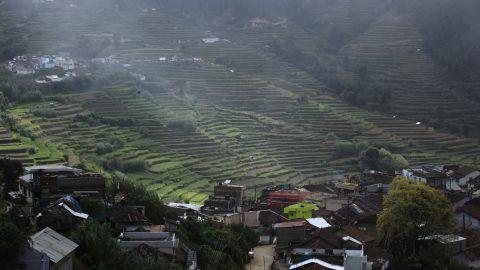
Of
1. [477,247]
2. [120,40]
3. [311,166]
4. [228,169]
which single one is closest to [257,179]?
[228,169]

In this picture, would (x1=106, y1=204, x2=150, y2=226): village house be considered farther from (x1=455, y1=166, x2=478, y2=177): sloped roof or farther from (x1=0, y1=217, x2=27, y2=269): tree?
(x1=455, y1=166, x2=478, y2=177): sloped roof

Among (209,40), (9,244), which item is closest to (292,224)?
(9,244)

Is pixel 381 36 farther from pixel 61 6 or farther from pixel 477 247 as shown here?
pixel 477 247

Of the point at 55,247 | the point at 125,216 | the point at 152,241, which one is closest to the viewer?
the point at 55,247

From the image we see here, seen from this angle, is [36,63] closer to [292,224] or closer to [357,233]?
[292,224]

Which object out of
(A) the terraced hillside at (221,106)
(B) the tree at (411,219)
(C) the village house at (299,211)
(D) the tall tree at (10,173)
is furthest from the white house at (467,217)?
(D) the tall tree at (10,173)

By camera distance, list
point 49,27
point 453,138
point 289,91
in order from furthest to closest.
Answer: point 49,27 < point 289,91 < point 453,138

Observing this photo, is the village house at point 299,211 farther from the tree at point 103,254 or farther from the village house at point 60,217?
the tree at point 103,254
